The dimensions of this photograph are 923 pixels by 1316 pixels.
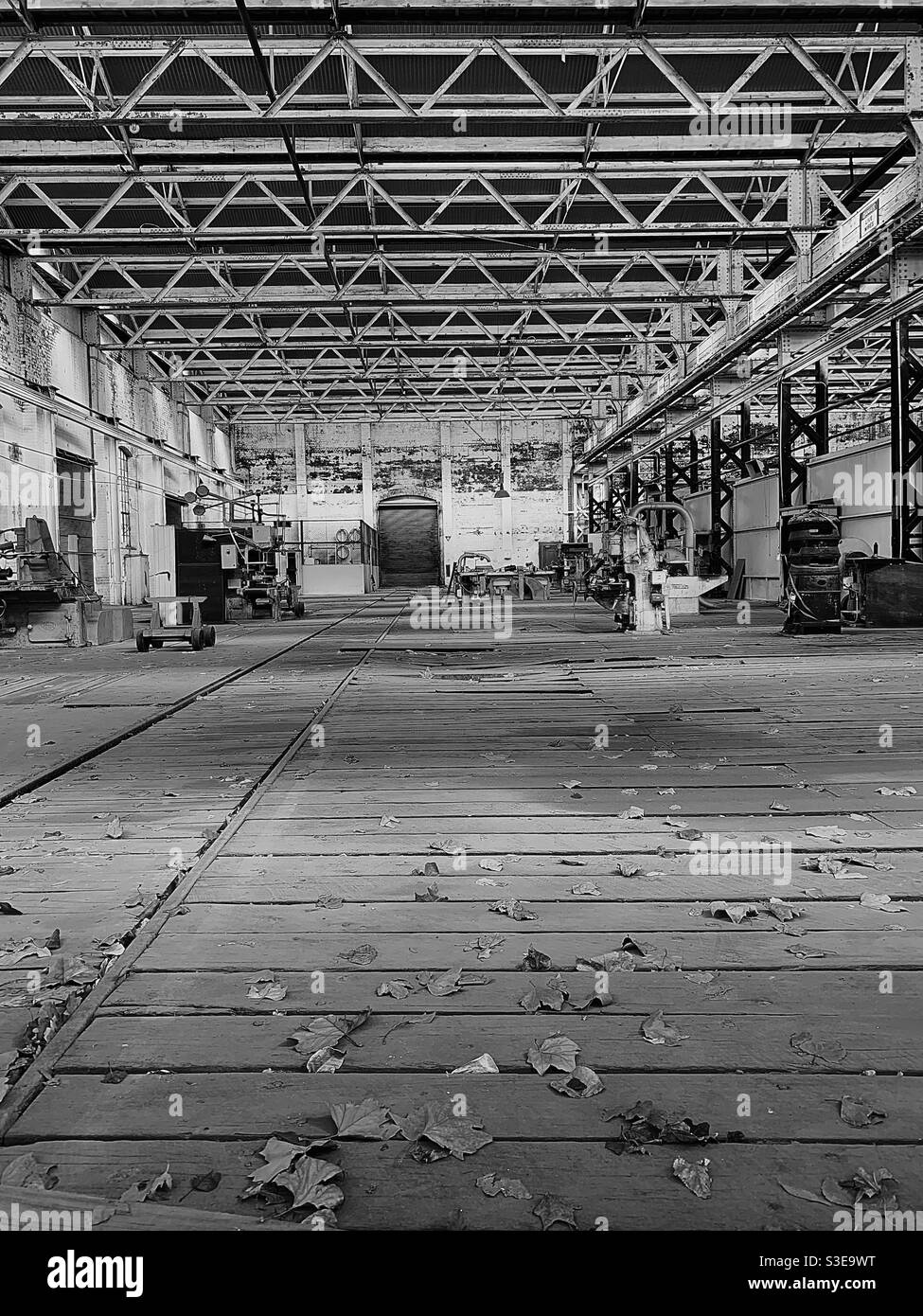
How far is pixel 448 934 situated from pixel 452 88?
46.5ft

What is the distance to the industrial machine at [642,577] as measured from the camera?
1471 cm

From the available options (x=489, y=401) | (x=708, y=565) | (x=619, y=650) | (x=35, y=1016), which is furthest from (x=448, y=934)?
(x=489, y=401)

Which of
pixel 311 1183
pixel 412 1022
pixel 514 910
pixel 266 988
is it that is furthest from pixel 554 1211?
pixel 514 910

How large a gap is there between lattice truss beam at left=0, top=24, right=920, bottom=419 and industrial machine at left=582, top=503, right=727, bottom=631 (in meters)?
4.16

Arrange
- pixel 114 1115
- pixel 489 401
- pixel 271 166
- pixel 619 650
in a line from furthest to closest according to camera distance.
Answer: pixel 489 401 < pixel 271 166 < pixel 619 650 < pixel 114 1115

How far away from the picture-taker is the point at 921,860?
3455 millimetres

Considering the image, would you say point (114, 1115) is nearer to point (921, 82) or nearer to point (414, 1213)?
point (414, 1213)

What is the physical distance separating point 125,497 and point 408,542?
17247 millimetres

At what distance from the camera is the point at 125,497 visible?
2719 cm

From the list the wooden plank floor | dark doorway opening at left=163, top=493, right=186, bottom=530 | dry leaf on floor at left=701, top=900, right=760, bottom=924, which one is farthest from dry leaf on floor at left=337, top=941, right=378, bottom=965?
dark doorway opening at left=163, top=493, right=186, bottom=530

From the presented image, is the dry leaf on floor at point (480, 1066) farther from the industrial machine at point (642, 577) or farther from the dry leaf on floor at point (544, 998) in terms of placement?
the industrial machine at point (642, 577)

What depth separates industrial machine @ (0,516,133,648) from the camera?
→ 1495cm

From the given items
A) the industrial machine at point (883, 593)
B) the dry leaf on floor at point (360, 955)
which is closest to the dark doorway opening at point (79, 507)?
the industrial machine at point (883, 593)

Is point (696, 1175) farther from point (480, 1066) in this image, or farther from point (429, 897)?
point (429, 897)
